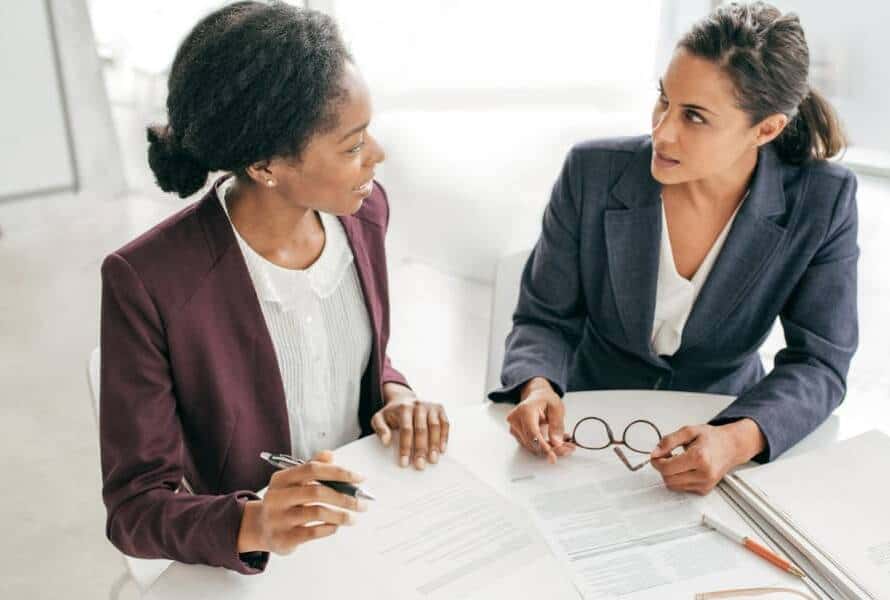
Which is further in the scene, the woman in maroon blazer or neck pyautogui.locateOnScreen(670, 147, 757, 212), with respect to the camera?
neck pyautogui.locateOnScreen(670, 147, 757, 212)

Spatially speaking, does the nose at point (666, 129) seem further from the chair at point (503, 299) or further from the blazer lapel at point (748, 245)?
the chair at point (503, 299)

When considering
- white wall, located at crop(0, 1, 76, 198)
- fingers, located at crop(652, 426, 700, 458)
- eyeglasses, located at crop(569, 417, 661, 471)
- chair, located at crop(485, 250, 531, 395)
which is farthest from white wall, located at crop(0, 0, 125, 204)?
fingers, located at crop(652, 426, 700, 458)

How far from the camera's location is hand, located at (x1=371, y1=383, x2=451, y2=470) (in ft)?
3.71

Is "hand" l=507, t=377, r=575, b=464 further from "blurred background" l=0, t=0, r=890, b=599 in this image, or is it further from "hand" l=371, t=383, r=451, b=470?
"blurred background" l=0, t=0, r=890, b=599

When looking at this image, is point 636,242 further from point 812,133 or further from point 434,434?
point 434,434

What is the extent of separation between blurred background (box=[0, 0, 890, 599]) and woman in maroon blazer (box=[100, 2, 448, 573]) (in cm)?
61

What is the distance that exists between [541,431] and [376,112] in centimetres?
256

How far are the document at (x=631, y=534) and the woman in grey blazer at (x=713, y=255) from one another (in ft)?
0.22

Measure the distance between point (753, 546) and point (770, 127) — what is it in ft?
2.29

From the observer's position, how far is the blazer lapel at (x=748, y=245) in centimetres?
138

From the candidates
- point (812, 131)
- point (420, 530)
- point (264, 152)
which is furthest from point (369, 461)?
point (812, 131)

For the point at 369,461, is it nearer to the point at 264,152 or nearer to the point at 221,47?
the point at 264,152

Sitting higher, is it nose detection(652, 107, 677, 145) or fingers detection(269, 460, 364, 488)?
nose detection(652, 107, 677, 145)

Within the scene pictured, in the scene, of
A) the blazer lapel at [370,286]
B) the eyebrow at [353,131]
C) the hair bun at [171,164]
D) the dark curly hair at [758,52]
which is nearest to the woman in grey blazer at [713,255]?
the dark curly hair at [758,52]
